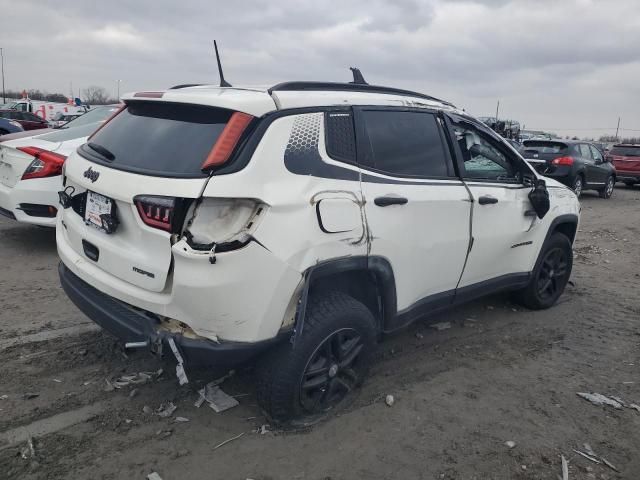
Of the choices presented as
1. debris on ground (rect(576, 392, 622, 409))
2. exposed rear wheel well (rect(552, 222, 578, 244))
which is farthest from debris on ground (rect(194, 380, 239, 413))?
exposed rear wheel well (rect(552, 222, 578, 244))

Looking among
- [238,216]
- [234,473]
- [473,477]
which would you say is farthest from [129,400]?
[473,477]

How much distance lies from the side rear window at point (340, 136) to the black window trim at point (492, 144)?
1.03 m

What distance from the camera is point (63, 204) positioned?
10.7 feet

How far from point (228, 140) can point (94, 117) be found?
5.62m

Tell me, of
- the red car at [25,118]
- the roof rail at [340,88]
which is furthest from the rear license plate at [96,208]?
the red car at [25,118]

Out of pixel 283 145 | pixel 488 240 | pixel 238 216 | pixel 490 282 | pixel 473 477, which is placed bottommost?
pixel 473 477

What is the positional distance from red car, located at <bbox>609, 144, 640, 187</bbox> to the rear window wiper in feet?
60.6

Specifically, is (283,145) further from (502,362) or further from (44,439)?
(502,362)

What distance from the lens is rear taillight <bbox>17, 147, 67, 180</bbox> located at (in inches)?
216

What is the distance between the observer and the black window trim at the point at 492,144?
375cm

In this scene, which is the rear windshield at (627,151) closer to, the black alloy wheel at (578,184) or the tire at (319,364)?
the black alloy wheel at (578,184)

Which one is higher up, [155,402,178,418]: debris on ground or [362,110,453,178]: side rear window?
[362,110,453,178]: side rear window

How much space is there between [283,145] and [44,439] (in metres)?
1.98

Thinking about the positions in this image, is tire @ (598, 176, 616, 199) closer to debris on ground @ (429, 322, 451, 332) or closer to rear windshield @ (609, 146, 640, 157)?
rear windshield @ (609, 146, 640, 157)
